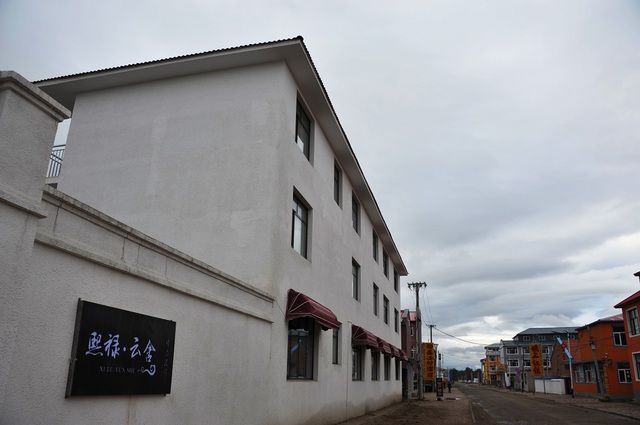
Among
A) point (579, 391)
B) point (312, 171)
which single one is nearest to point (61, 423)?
point (312, 171)

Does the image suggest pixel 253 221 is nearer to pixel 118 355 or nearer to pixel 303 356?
pixel 303 356

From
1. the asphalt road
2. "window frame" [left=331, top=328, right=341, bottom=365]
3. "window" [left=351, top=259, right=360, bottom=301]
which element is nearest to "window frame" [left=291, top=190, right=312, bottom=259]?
"window frame" [left=331, top=328, right=341, bottom=365]

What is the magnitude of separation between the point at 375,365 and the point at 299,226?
1434 centimetres

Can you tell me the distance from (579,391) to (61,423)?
187ft

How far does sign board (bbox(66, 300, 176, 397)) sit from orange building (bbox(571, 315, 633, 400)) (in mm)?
40106

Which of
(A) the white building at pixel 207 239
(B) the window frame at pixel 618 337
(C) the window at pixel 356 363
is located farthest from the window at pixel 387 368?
(B) the window frame at pixel 618 337

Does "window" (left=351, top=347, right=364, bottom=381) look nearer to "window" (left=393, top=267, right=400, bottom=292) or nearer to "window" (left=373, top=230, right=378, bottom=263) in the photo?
"window" (left=373, top=230, right=378, bottom=263)

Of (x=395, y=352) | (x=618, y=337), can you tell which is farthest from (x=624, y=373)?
(x=395, y=352)

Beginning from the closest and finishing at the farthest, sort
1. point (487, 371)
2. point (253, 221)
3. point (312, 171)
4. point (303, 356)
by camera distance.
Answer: point (253, 221)
point (303, 356)
point (312, 171)
point (487, 371)

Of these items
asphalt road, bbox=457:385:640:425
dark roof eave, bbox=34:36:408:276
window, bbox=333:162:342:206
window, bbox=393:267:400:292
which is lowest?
asphalt road, bbox=457:385:640:425

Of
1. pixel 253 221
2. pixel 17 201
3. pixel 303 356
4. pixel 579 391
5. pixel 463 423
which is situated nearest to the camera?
pixel 17 201

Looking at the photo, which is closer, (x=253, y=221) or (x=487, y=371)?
(x=253, y=221)

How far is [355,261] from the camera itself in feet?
68.0

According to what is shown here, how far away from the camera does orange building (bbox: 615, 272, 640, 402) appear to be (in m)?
33.1
